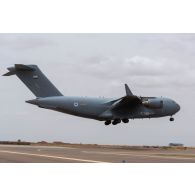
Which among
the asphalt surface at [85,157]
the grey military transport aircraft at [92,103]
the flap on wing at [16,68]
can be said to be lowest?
the asphalt surface at [85,157]

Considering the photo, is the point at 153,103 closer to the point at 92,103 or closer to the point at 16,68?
the point at 92,103

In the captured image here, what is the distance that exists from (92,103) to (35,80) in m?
7.81

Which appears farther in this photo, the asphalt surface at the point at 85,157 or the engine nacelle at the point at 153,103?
the engine nacelle at the point at 153,103

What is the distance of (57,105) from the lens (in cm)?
4941

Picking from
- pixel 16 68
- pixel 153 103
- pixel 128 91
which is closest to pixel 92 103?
pixel 128 91

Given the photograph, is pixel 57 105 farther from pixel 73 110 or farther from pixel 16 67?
pixel 16 67

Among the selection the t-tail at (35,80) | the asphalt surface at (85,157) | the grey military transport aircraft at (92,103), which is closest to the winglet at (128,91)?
the grey military transport aircraft at (92,103)

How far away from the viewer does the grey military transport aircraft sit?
1957 inches

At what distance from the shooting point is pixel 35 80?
51031mm

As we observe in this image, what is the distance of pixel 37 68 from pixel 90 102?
26.4ft

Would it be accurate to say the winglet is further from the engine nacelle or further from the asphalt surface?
the asphalt surface

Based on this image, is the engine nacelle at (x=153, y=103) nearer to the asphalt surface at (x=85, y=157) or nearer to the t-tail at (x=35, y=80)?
the t-tail at (x=35, y=80)

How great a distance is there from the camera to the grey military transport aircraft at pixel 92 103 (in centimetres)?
4972

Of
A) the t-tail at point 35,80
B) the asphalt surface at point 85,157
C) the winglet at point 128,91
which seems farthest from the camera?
the t-tail at point 35,80
